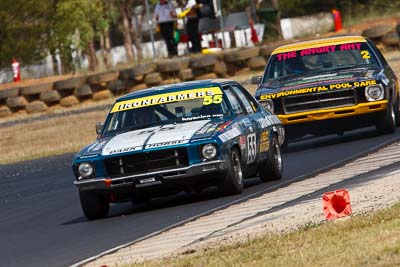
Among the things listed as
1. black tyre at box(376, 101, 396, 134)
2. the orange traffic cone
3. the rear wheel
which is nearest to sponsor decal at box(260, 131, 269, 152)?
black tyre at box(376, 101, 396, 134)

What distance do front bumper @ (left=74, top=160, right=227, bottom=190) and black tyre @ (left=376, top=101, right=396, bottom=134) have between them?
5725 millimetres

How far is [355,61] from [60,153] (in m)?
6.93

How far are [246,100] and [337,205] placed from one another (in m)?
5.17

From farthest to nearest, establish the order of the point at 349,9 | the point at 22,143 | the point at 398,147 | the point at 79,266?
the point at 349,9 < the point at 22,143 < the point at 398,147 < the point at 79,266

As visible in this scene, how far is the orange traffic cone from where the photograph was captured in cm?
995

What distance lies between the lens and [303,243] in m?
8.95

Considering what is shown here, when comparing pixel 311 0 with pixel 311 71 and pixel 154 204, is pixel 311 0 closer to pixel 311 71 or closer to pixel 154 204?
pixel 311 71

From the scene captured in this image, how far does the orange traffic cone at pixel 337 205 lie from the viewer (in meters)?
9.95

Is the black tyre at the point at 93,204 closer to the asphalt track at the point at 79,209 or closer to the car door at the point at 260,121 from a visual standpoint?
the asphalt track at the point at 79,209

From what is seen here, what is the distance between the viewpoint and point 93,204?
13.4 metres

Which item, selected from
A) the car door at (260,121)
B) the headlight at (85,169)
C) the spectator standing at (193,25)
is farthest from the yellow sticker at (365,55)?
the spectator standing at (193,25)

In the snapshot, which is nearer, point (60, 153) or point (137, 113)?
point (137, 113)

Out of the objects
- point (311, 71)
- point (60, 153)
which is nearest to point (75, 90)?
point (60, 153)

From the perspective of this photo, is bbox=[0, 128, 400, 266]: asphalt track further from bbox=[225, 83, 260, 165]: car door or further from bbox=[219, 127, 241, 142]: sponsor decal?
bbox=[219, 127, 241, 142]: sponsor decal
